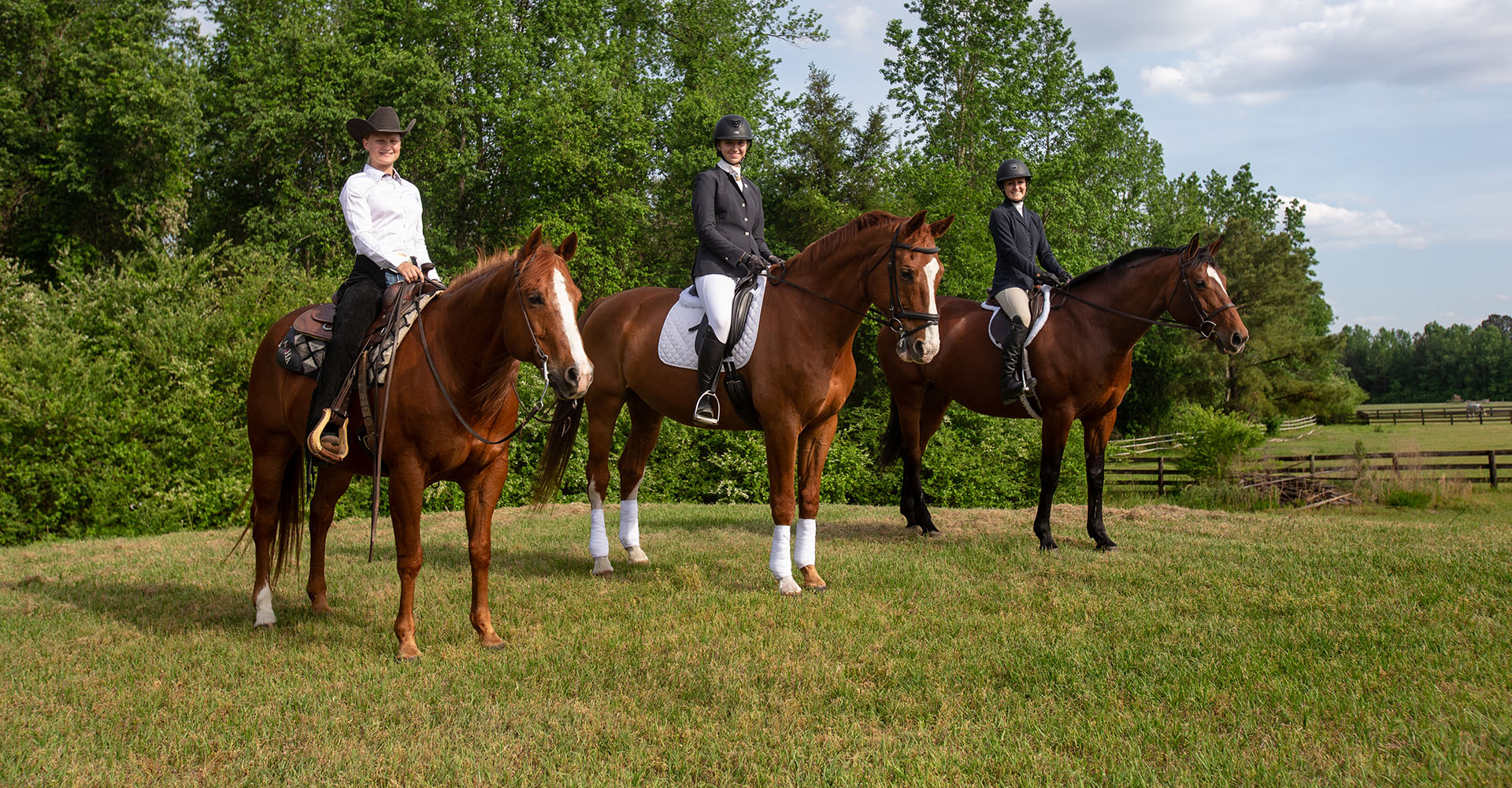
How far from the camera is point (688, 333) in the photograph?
7539 millimetres

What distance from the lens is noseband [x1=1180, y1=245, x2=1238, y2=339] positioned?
26.8 ft

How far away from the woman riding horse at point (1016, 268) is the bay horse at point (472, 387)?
16.6ft

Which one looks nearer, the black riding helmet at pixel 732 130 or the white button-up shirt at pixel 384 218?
the white button-up shirt at pixel 384 218

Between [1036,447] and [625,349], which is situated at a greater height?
[625,349]

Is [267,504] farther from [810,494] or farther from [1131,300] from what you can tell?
[1131,300]

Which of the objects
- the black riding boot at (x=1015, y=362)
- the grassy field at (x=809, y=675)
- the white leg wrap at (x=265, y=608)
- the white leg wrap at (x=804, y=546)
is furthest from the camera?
the black riding boot at (x=1015, y=362)

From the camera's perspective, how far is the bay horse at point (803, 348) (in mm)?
6609

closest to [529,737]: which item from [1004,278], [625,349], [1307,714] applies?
[1307,714]

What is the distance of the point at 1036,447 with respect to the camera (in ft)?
67.3

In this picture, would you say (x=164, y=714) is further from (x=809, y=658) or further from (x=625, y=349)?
(x=625, y=349)

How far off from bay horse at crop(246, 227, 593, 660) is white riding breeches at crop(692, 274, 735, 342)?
6.17 ft

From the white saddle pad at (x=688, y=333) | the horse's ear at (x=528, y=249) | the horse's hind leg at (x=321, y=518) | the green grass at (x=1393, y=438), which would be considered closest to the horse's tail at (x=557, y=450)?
the white saddle pad at (x=688, y=333)

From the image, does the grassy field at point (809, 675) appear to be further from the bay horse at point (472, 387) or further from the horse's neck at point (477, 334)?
the horse's neck at point (477, 334)

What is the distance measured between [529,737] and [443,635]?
2044 mm
